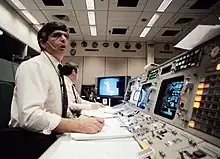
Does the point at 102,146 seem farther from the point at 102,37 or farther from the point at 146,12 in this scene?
the point at 102,37

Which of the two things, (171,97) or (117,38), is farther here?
(117,38)

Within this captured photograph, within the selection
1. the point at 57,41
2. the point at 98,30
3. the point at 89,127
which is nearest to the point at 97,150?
the point at 89,127

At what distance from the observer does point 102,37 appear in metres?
7.27

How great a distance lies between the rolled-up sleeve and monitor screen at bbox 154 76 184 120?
533mm

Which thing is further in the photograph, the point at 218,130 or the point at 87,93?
the point at 87,93

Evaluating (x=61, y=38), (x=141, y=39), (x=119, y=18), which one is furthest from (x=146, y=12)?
(x=61, y=38)

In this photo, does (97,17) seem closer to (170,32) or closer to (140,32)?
(140,32)

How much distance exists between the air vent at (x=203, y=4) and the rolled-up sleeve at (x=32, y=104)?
4.34 m

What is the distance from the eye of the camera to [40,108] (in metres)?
1.15

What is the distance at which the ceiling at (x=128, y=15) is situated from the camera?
188 inches

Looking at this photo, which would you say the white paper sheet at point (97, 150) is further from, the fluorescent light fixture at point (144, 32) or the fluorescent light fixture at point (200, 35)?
the fluorescent light fixture at point (144, 32)

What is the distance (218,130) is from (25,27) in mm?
6229

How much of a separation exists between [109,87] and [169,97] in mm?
2862

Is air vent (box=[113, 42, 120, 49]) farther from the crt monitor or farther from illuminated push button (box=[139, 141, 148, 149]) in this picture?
illuminated push button (box=[139, 141, 148, 149])
